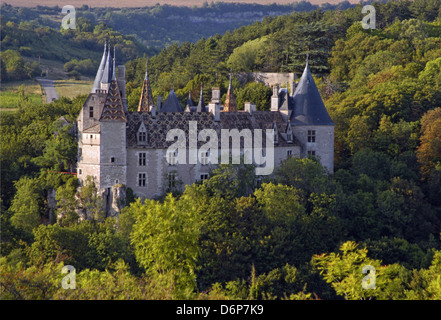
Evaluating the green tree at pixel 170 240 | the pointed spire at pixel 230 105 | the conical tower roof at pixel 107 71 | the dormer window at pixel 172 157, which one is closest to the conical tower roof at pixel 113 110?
the dormer window at pixel 172 157

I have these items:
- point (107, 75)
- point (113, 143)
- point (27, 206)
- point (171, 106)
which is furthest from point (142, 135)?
point (171, 106)

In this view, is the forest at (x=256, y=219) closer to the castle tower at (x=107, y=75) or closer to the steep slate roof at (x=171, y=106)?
the castle tower at (x=107, y=75)

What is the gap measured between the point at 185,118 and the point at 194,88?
96.1ft

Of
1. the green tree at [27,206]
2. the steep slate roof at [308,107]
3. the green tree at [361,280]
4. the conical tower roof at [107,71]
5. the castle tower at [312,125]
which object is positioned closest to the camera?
the green tree at [361,280]

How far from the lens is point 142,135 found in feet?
193

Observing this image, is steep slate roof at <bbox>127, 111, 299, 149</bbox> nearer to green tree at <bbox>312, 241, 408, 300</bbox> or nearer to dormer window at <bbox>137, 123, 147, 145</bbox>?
dormer window at <bbox>137, 123, 147, 145</bbox>

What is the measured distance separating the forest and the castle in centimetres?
162

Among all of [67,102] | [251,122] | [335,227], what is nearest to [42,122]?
[67,102]

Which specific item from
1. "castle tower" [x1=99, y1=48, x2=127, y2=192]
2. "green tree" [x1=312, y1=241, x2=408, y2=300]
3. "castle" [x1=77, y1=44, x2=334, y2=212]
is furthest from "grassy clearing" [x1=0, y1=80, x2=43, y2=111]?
"green tree" [x1=312, y1=241, x2=408, y2=300]

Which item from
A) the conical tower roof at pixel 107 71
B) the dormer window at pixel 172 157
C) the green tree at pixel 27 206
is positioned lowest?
the green tree at pixel 27 206

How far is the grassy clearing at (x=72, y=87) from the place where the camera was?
104500 millimetres

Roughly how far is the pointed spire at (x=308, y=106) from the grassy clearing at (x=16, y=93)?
38513 millimetres

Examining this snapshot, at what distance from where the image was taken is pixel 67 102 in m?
84.2

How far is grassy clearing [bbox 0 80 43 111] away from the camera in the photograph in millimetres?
92406
